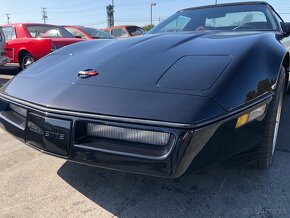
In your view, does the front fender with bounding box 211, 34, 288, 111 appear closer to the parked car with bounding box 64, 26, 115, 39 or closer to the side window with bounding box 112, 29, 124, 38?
the parked car with bounding box 64, 26, 115, 39

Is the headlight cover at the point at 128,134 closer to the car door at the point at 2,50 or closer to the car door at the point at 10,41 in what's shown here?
the car door at the point at 2,50

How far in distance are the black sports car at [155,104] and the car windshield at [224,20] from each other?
0.83 metres

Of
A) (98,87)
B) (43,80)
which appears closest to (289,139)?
(98,87)

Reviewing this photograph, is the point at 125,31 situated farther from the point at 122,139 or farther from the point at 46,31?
the point at 122,139

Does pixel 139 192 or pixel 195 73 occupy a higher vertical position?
pixel 195 73

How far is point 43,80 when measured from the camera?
2.22 m

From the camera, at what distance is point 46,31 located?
7.65 m

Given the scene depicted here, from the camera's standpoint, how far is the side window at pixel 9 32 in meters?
7.41

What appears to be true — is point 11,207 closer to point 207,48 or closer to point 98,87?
point 98,87

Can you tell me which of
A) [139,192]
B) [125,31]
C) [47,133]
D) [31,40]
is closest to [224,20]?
[139,192]

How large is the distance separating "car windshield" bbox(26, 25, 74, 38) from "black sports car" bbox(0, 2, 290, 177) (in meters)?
5.26

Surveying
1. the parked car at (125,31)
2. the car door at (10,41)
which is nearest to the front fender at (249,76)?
the car door at (10,41)

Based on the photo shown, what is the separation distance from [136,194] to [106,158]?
0.49 m

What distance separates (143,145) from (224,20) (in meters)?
2.13
